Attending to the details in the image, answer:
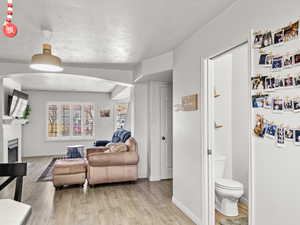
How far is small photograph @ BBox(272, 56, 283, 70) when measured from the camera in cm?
162

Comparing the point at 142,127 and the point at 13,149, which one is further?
the point at 13,149

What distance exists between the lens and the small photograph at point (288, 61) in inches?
60.5

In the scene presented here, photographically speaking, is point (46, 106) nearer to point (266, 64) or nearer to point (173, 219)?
point (173, 219)

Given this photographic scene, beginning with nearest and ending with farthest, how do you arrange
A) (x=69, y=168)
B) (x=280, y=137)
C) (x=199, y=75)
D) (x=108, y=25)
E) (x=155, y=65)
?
(x=280, y=137) < (x=108, y=25) < (x=199, y=75) < (x=155, y=65) < (x=69, y=168)

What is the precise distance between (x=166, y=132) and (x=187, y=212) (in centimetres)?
215

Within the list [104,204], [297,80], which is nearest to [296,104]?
[297,80]

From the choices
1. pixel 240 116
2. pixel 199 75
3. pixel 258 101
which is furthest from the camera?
pixel 240 116

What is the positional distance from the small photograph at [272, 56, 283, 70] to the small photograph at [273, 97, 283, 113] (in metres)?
0.24

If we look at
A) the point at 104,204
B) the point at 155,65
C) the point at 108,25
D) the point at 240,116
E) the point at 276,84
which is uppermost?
the point at 108,25

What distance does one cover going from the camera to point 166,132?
500 cm

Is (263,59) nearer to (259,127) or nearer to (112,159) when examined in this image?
(259,127)

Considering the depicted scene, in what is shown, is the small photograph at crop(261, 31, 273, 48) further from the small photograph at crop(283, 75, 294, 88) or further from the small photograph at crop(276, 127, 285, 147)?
the small photograph at crop(276, 127, 285, 147)

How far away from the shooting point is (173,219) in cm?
297

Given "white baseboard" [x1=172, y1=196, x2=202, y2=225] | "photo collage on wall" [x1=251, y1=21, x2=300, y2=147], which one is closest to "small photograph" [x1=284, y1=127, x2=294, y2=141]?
"photo collage on wall" [x1=251, y1=21, x2=300, y2=147]
